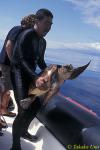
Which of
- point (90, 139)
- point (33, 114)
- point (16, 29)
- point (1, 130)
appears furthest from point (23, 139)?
point (16, 29)

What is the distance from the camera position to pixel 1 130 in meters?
5.10

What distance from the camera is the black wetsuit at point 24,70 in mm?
4211

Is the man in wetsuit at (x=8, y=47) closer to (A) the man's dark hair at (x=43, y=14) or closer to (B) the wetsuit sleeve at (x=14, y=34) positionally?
(B) the wetsuit sleeve at (x=14, y=34)

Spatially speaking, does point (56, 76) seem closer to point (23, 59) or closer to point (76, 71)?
point (76, 71)

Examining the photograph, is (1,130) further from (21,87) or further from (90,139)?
(90,139)

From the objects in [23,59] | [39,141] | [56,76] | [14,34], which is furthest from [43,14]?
[39,141]

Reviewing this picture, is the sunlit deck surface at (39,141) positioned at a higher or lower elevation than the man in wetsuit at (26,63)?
lower

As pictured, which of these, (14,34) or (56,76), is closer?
(56,76)

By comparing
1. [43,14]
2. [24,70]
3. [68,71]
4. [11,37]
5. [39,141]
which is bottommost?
[39,141]

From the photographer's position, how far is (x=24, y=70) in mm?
4312

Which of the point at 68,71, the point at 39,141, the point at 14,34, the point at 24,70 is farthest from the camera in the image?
the point at 39,141

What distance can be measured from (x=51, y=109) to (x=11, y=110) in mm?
1256

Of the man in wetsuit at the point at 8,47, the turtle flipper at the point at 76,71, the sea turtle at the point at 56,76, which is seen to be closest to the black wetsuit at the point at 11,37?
the man in wetsuit at the point at 8,47

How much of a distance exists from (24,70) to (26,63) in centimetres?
13
